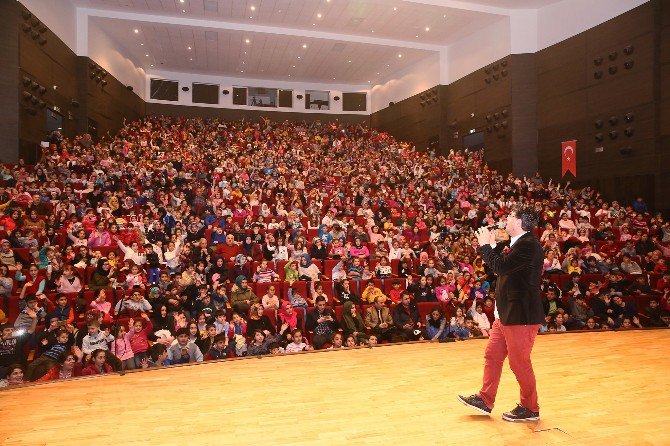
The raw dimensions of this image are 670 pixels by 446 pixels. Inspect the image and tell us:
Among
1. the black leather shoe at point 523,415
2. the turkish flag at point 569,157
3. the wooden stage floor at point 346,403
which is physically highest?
the turkish flag at point 569,157

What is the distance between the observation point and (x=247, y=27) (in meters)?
15.4

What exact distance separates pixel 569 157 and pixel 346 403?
11.8 m

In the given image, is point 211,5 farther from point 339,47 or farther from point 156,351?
point 156,351

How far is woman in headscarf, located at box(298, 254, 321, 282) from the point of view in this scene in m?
7.31

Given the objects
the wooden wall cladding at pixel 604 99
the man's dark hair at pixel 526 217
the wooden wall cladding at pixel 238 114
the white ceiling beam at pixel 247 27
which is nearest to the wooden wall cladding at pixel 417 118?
the white ceiling beam at pixel 247 27

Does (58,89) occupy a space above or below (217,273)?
above

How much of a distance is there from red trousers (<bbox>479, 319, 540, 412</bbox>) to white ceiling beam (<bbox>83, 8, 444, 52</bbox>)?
14652 millimetres

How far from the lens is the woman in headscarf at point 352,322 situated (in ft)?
19.5

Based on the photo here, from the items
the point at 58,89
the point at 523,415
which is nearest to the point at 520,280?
the point at 523,415

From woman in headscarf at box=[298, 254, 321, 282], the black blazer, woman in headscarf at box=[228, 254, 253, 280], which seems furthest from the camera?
woman in headscarf at box=[298, 254, 321, 282]

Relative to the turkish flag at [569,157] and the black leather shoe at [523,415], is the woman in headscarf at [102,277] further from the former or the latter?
the turkish flag at [569,157]

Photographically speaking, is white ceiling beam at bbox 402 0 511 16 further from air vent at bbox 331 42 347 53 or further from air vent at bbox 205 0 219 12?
air vent at bbox 205 0 219 12

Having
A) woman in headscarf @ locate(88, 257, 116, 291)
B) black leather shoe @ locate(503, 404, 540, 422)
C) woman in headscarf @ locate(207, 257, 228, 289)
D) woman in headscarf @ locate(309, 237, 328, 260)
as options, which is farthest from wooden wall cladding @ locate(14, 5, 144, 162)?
black leather shoe @ locate(503, 404, 540, 422)

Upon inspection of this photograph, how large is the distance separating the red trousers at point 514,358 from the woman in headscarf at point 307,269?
176 inches
